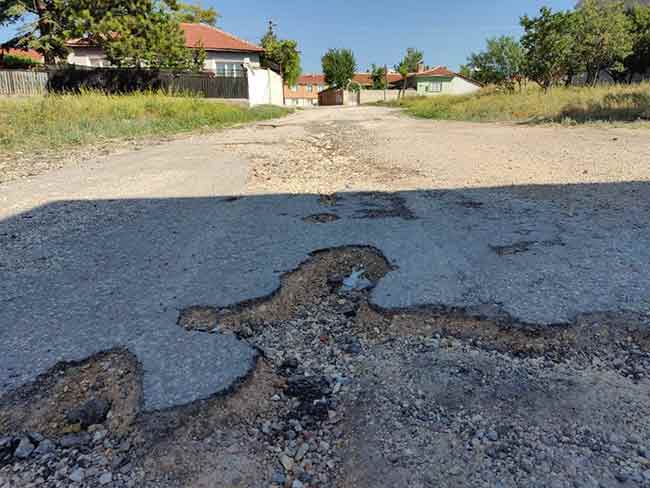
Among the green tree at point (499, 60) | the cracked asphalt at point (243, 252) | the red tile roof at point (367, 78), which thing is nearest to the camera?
the cracked asphalt at point (243, 252)

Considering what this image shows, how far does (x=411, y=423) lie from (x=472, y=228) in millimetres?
2210

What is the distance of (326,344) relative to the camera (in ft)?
6.30

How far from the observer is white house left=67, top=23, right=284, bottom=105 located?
1049 inches

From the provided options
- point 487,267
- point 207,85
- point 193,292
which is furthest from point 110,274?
point 207,85

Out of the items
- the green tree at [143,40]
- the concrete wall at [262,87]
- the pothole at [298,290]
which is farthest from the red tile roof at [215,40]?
the pothole at [298,290]

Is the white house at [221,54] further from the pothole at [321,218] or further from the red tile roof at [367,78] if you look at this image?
the red tile roof at [367,78]

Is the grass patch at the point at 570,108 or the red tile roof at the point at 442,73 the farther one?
the red tile roof at the point at 442,73

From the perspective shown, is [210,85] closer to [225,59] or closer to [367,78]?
[225,59]

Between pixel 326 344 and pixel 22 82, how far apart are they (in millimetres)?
19583

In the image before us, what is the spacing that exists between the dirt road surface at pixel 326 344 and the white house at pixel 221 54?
24.3 m

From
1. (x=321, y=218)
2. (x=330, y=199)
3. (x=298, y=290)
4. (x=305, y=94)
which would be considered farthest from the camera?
(x=305, y=94)

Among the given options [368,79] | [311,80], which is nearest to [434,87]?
[368,79]

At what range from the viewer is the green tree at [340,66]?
64.3 meters

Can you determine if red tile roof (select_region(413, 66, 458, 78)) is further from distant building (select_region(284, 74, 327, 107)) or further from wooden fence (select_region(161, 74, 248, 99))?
wooden fence (select_region(161, 74, 248, 99))
